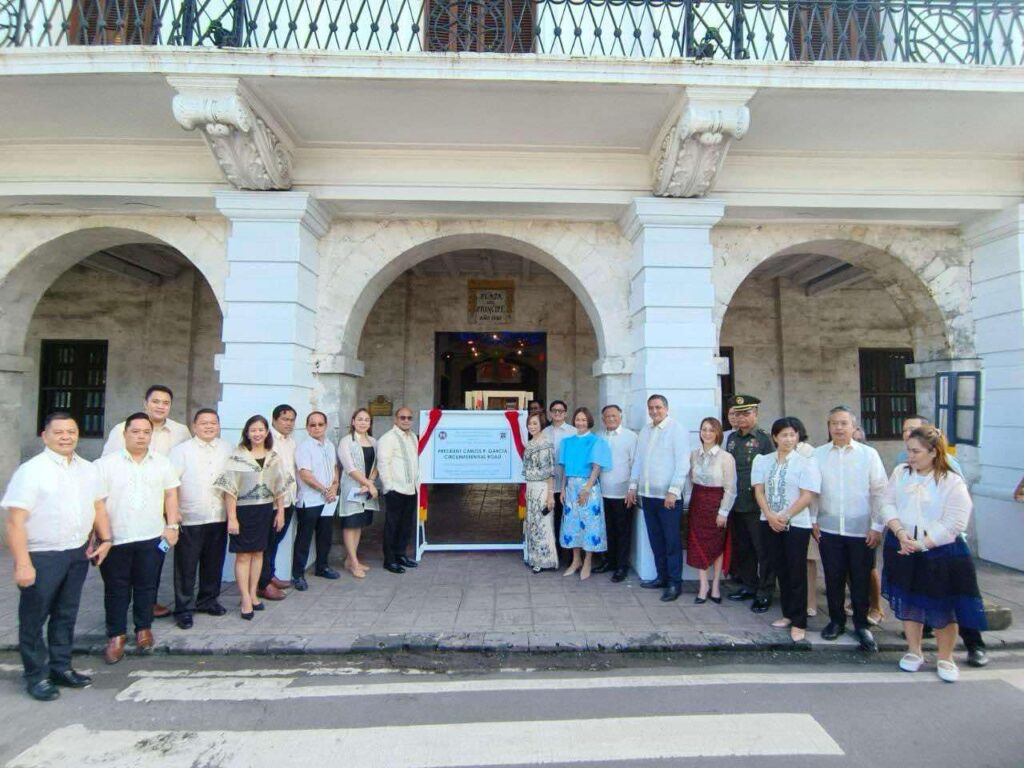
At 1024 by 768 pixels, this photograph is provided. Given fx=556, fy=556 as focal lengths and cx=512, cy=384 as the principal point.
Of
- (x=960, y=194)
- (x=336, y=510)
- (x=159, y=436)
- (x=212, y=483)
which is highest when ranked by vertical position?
(x=960, y=194)

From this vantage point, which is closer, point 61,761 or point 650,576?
point 61,761

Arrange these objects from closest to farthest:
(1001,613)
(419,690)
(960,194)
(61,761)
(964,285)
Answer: (61,761) < (419,690) < (1001,613) < (960,194) < (964,285)

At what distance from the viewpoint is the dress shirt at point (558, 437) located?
615 centimetres

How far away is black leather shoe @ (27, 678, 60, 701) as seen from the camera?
3.36 meters

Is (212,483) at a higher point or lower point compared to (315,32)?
lower

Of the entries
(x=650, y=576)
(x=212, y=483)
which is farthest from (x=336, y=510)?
(x=650, y=576)

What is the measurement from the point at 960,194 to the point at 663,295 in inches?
143

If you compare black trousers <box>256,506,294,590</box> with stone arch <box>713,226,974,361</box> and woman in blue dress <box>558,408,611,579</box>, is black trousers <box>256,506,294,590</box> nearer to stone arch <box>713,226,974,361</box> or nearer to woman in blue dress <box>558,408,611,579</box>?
woman in blue dress <box>558,408,611,579</box>

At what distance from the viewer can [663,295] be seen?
5.93 metres

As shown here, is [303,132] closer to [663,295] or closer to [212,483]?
[212,483]

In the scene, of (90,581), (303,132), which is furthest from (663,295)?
(90,581)

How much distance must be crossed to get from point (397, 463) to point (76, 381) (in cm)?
764

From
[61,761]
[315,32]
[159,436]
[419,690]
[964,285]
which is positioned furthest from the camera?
[964,285]

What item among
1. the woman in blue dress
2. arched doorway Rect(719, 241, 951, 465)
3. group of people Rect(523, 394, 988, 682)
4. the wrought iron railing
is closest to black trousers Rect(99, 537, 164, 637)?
group of people Rect(523, 394, 988, 682)
